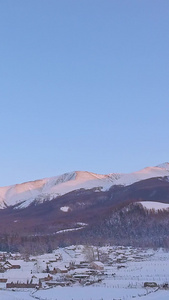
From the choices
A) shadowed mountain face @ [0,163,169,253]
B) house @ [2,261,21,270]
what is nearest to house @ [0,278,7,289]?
house @ [2,261,21,270]

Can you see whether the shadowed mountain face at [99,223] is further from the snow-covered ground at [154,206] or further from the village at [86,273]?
the village at [86,273]

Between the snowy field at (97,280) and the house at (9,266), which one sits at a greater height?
the house at (9,266)

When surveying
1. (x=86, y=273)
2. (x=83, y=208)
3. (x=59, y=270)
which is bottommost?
(x=86, y=273)

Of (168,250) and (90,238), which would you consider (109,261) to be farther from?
(90,238)

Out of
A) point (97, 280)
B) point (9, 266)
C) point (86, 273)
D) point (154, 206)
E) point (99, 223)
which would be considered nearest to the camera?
point (97, 280)

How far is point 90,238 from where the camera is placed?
10188cm

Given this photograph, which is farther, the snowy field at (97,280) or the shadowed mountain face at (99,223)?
the shadowed mountain face at (99,223)

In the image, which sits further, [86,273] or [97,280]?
[86,273]

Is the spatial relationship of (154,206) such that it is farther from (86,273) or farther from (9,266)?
(86,273)

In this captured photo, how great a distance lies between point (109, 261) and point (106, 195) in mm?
127623

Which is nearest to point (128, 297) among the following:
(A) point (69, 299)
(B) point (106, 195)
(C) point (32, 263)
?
(A) point (69, 299)

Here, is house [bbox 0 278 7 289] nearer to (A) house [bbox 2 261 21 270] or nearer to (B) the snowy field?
(B) the snowy field

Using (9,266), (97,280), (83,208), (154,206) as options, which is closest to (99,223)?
(154,206)

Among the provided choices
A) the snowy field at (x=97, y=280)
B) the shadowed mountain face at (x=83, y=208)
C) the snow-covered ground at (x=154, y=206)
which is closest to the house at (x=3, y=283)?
the snowy field at (x=97, y=280)
